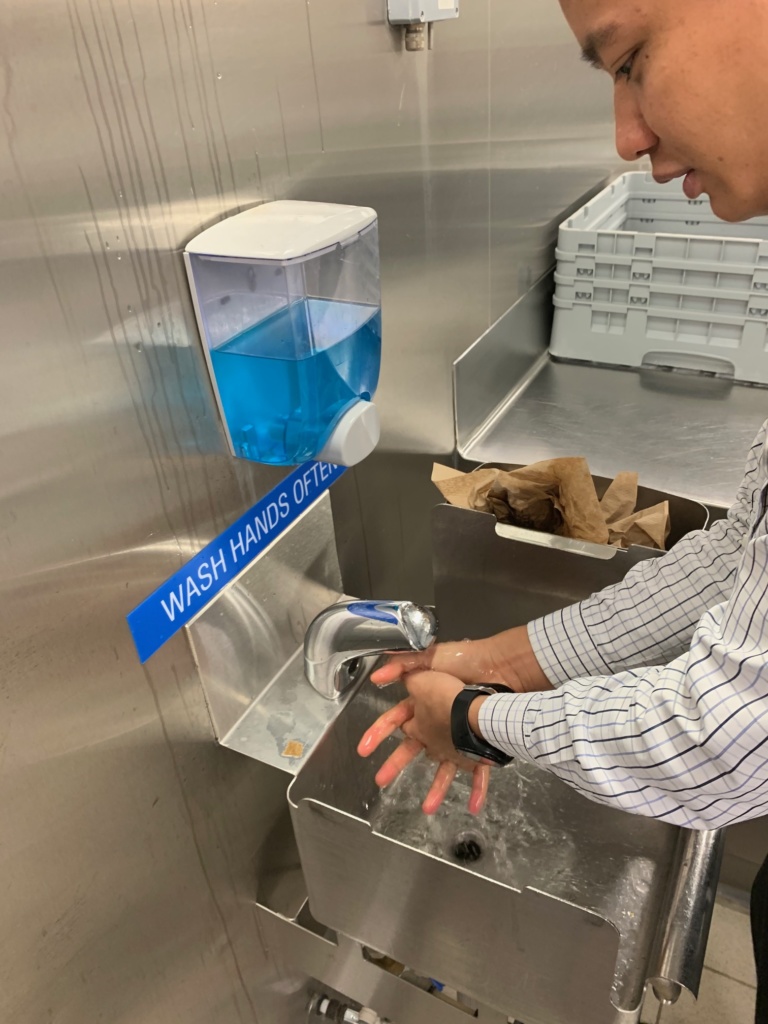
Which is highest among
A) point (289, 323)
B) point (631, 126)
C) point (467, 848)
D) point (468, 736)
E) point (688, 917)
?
point (631, 126)

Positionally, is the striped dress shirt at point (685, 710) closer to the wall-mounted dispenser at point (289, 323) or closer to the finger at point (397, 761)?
the finger at point (397, 761)

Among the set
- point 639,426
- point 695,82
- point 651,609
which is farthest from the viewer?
point 639,426

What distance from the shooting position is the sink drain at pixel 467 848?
2.99 feet

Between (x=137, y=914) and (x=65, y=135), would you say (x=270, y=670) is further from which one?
(x=65, y=135)

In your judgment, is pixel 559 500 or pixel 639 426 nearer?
pixel 559 500

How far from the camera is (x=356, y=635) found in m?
0.78

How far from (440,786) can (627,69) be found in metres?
0.68

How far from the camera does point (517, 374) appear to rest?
1506mm

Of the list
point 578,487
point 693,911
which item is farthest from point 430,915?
point 578,487

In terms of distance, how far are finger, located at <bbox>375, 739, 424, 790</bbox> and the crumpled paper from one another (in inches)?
12.7

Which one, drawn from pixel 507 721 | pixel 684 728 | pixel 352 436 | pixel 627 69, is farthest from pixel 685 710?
pixel 627 69

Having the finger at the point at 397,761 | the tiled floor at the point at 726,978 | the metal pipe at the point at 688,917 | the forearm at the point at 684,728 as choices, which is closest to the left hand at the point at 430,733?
the finger at the point at 397,761

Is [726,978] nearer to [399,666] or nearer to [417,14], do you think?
[399,666]

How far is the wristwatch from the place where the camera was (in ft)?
2.51
